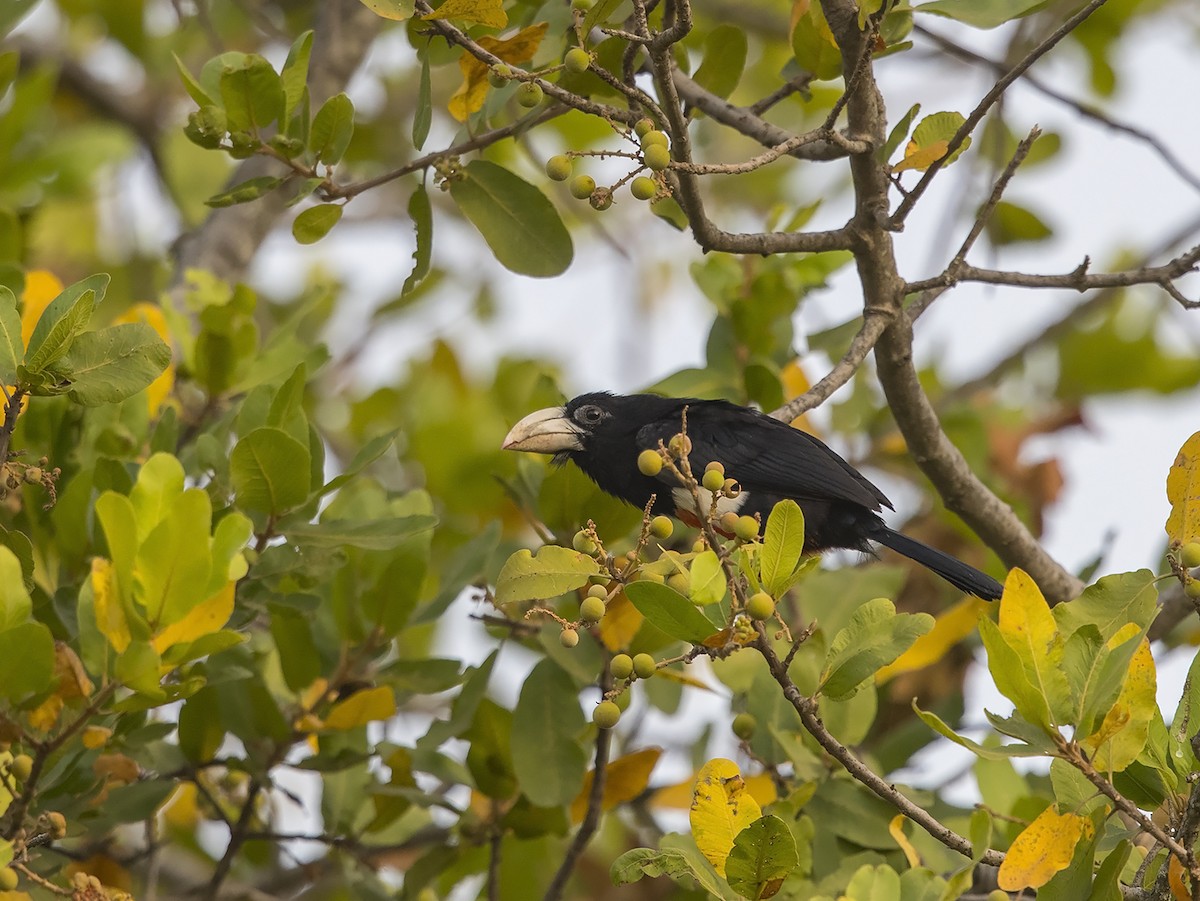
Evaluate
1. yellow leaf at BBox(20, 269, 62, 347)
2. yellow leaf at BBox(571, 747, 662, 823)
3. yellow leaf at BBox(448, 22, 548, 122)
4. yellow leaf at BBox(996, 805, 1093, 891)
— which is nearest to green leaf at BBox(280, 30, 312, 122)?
yellow leaf at BBox(448, 22, 548, 122)

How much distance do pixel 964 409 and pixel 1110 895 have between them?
2.53 meters

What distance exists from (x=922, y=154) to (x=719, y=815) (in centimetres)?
126

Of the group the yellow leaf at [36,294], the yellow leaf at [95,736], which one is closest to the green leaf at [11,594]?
the yellow leaf at [95,736]

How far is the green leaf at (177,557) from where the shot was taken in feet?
6.73

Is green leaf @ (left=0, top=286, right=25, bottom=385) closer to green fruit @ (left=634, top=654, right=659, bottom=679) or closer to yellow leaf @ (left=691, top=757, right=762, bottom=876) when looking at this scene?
green fruit @ (left=634, top=654, right=659, bottom=679)

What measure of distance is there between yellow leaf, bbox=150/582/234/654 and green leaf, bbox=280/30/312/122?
1.05m

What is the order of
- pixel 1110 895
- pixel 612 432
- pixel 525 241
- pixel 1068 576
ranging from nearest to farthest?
1. pixel 1110 895
2. pixel 525 241
3. pixel 1068 576
4. pixel 612 432

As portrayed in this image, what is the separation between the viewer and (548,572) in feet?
6.91

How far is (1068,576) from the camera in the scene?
3.25 m

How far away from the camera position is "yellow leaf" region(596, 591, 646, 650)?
295 cm

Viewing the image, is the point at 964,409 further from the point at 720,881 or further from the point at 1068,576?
the point at 720,881

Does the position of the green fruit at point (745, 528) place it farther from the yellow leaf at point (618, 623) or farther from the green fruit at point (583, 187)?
the yellow leaf at point (618, 623)

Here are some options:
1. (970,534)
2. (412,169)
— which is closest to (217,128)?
(412,169)

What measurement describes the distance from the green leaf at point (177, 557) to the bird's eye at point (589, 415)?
1.85 m
